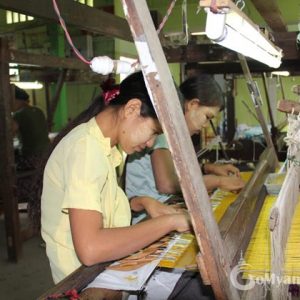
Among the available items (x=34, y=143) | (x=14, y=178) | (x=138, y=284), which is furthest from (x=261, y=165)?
(x=34, y=143)

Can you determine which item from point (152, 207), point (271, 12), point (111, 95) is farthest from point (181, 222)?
point (271, 12)

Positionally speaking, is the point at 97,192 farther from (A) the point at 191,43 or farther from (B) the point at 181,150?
(A) the point at 191,43

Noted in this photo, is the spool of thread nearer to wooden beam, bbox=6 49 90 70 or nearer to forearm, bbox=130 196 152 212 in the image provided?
forearm, bbox=130 196 152 212

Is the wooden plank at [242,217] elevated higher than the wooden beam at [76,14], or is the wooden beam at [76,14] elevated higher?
the wooden beam at [76,14]

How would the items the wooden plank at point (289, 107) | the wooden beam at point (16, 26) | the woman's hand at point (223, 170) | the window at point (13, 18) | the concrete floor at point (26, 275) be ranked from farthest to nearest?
the window at point (13, 18), the wooden beam at point (16, 26), the concrete floor at point (26, 275), the woman's hand at point (223, 170), the wooden plank at point (289, 107)

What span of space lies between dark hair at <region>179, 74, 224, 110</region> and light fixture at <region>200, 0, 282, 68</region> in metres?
0.75

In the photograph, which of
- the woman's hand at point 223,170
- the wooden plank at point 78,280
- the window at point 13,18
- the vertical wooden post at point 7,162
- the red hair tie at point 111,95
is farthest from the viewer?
the window at point 13,18

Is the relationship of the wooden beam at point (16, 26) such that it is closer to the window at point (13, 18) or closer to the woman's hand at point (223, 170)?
the window at point (13, 18)

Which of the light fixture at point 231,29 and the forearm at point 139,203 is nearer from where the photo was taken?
the light fixture at point 231,29

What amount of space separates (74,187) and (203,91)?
1.34m

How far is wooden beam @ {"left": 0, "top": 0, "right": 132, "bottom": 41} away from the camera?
143 cm


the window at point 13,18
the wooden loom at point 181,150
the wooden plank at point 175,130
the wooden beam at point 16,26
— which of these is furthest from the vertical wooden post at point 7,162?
the window at point 13,18

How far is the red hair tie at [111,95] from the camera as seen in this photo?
4.59ft

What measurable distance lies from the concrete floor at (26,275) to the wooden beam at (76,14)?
88.5 inches
